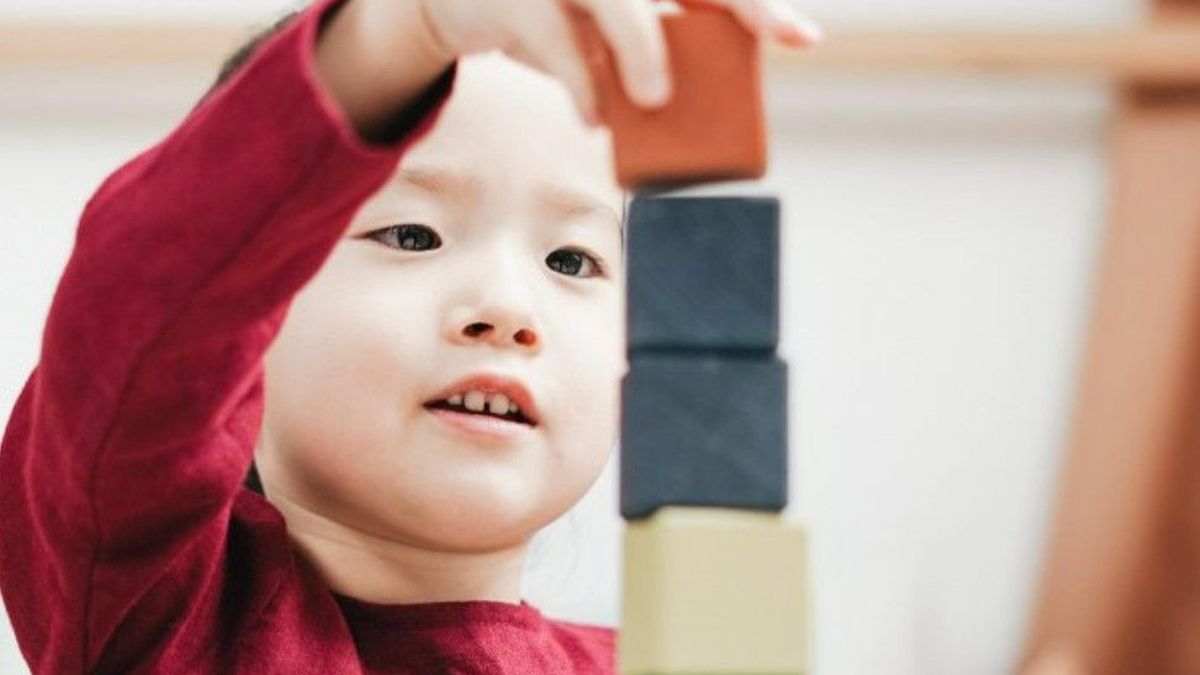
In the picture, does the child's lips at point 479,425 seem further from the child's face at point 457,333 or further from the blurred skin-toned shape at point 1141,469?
the blurred skin-toned shape at point 1141,469

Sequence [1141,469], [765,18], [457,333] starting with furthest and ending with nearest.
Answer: [1141,469] < [457,333] < [765,18]

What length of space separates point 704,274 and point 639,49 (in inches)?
2.3

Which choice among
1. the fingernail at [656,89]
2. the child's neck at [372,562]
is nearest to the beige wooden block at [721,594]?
the fingernail at [656,89]

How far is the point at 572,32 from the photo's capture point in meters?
0.41

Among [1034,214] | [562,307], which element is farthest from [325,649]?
[1034,214]

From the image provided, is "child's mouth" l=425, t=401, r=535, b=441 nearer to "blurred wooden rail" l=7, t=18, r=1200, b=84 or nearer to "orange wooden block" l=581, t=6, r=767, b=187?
"orange wooden block" l=581, t=6, r=767, b=187

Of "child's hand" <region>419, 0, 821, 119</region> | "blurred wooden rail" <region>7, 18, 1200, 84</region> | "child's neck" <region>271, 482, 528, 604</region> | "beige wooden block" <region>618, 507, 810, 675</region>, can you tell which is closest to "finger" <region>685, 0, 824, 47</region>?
"child's hand" <region>419, 0, 821, 119</region>

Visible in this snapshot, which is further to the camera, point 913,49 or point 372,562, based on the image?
point 913,49

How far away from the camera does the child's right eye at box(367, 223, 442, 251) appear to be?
0.57 m

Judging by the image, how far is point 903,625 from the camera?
3.92 feet

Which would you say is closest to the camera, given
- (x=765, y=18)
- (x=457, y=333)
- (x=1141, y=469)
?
(x=765, y=18)

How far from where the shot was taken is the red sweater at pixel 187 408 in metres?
0.41

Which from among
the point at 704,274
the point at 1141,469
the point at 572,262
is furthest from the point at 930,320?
the point at 704,274

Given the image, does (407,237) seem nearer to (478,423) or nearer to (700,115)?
(478,423)
